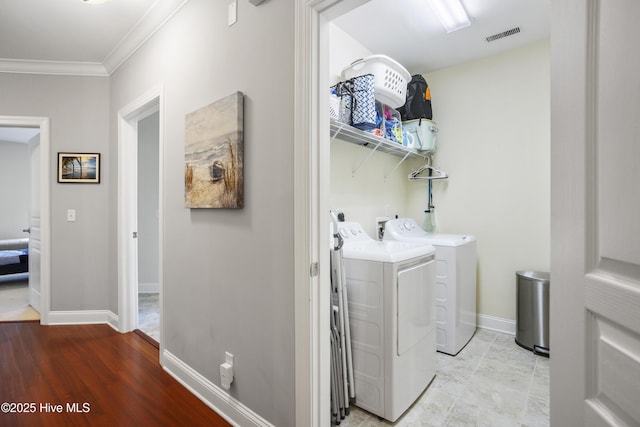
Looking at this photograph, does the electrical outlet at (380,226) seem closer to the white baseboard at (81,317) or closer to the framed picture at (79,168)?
the white baseboard at (81,317)

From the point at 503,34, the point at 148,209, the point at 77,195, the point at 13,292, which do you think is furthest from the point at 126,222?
the point at 503,34

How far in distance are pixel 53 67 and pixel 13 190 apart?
4.27 m

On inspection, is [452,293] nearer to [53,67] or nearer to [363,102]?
[363,102]

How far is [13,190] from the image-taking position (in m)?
5.70

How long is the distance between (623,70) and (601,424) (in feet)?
2.12

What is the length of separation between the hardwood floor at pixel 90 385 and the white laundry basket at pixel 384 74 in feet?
7.86

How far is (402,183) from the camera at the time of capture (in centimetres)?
336

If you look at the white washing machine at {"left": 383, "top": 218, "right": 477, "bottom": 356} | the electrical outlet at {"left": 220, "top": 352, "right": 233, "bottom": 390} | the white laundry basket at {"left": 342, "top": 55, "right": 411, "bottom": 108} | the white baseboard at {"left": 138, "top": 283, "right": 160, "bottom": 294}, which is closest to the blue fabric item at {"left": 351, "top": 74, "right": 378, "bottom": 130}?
the white laundry basket at {"left": 342, "top": 55, "right": 411, "bottom": 108}

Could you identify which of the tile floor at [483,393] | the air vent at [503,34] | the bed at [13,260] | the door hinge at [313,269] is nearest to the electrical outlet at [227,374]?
the tile floor at [483,393]

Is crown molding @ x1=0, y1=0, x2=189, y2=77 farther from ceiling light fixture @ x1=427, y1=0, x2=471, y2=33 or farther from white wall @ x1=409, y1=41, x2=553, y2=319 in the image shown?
white wall @ x1=409, y1=41, x2=553, y2=319

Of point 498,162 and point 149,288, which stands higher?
point 498,162

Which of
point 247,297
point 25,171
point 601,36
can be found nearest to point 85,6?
point 247,297

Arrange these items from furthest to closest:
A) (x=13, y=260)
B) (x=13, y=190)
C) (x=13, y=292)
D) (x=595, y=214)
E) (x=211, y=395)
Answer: (x=13, y=190)
(x=13, y=260)
(x=13, y=292)
(x=211, y=395)
(x=595, y=214)

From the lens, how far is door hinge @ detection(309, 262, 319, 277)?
1275 millimetres
